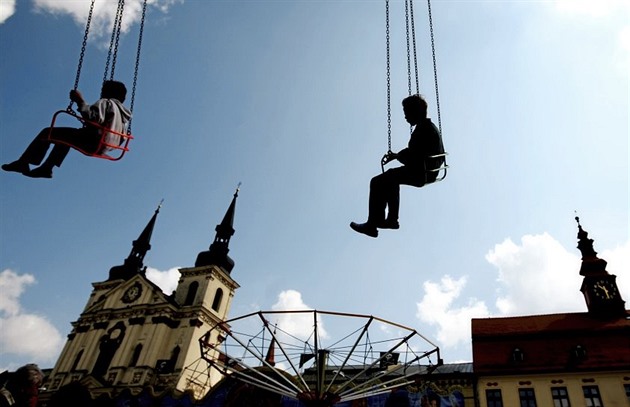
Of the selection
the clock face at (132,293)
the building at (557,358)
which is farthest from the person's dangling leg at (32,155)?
the clock face at (132,293)

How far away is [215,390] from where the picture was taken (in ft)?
95.7

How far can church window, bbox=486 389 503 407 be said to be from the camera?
77.2ft

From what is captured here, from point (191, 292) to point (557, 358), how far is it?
35350 millimetres

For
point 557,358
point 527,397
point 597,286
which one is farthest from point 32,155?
point 597,286

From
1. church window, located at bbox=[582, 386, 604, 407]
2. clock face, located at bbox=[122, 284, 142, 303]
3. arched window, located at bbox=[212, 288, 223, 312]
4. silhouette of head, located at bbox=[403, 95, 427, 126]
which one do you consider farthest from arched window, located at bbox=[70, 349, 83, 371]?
silhouette of head, located at bbox=[403, 95, 427, 126]

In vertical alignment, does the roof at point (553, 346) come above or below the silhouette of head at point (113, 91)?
above

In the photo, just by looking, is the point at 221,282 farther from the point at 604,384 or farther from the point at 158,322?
the point at 604,384

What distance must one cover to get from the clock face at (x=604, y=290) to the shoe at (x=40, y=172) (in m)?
34.2

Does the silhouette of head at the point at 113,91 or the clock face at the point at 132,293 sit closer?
the silhouette of head at the point at 113,91

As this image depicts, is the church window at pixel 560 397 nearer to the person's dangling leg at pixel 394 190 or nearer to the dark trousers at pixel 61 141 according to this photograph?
the person's dangling leg at pixel 394 190

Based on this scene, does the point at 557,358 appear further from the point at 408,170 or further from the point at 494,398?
the point at 408,170

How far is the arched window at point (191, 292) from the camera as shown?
4667 centimetres

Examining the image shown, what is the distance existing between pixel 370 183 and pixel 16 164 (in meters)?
5.86

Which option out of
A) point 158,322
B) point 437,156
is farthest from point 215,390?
point 437,156
